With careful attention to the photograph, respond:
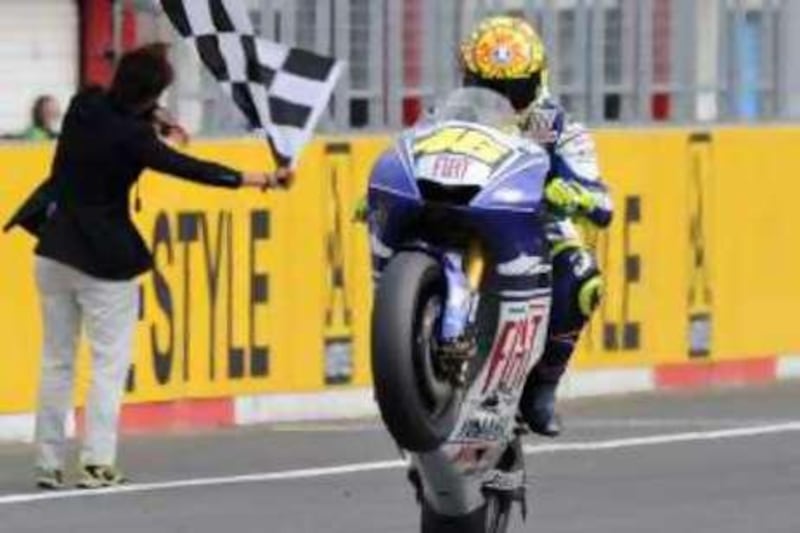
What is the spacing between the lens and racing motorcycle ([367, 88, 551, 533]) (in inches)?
290

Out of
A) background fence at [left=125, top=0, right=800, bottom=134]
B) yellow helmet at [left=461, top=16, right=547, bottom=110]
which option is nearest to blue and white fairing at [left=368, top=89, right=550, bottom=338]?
yellow helmet at [left=461, top=16, right=547, bottom=110]

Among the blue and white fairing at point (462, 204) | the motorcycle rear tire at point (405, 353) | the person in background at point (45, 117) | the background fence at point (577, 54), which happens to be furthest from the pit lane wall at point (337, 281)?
the motorcycle rear tire at point (405, 353)

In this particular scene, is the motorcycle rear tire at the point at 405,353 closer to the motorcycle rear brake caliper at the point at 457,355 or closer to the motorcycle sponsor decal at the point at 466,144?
the motorcycle rear brake caliper at the point at 457,355

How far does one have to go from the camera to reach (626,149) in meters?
15.1

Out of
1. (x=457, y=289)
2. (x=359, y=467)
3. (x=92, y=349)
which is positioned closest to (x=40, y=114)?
(x=359, y=467)

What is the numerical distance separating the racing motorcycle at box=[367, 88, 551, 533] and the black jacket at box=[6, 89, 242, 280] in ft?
9.83

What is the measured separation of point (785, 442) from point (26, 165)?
155 inches

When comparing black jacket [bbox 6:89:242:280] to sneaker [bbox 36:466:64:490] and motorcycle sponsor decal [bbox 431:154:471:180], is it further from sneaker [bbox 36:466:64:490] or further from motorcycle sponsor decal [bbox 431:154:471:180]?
motorcycle sponsor decal [bbox 431:154:471:180]

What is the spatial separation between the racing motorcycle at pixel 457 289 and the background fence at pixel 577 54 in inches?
235

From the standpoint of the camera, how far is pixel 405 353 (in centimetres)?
731

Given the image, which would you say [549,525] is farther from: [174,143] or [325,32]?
A: [325,32]

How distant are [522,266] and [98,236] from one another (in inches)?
137

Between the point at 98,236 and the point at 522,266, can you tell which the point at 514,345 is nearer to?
the point at 522,266

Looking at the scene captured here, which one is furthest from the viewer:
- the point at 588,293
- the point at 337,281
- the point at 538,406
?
the point at 337,281
